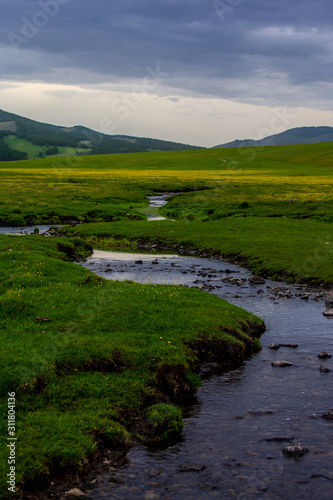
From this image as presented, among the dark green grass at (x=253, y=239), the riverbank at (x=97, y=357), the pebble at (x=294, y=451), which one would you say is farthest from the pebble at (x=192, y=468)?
the dark green grass at (x=253, y=239)

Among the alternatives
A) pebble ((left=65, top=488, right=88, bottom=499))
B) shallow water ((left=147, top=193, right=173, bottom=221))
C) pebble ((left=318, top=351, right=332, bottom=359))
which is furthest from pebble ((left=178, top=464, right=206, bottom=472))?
shallow water ((left=147, top=193, right=173, bottom=221))

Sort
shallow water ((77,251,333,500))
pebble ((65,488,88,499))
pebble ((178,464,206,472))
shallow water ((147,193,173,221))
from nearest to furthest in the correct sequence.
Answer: pebble ((65,488,88,499)) < shallow water ((77,251,333,500)) < pebble ((178,464,206,472)) < shallow water ((147,193,173,221))

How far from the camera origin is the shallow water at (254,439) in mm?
10594

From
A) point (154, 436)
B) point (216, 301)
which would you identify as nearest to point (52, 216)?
point (216, 301)

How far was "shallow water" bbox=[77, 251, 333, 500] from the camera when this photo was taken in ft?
34.8

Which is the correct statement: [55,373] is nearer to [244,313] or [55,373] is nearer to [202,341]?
[202,341]

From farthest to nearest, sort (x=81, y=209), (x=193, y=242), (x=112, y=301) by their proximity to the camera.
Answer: (x=81, y=209), (x=193, y=242), (x=112, y=301)

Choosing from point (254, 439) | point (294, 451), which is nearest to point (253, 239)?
point (254, 439)

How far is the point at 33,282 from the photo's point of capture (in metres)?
21.7

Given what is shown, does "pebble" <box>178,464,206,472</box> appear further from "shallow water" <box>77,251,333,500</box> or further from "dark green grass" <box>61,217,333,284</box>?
"dark green grass" <box>61,217,333,284</box>

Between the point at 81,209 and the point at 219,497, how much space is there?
5400 centimetres

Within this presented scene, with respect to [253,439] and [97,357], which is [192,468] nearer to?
[253,439]

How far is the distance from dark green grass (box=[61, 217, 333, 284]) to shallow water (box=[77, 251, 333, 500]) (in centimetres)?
1030

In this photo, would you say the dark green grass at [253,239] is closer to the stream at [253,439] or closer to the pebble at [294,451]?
the stream at [253,439]
